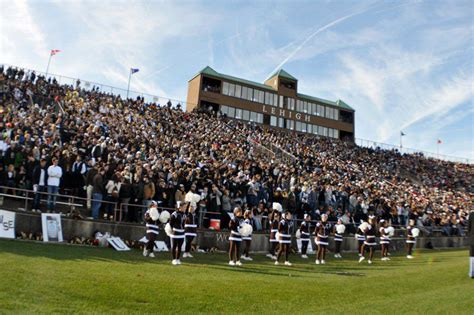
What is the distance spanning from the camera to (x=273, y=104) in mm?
61469

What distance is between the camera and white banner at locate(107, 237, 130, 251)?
1590 cm

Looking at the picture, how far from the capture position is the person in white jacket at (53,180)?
15.8 m

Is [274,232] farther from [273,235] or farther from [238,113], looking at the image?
[238,113]

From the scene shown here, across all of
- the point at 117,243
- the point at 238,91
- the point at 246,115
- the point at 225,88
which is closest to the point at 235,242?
the point at 117,243

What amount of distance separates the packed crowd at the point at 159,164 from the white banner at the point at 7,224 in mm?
1140

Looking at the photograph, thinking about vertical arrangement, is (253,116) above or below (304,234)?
above

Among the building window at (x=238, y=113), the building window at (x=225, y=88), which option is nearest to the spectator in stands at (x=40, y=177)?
the building window at (x=238, y=113)

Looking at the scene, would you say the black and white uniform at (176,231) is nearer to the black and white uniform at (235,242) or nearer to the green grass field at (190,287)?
the green grass field at (190,287)

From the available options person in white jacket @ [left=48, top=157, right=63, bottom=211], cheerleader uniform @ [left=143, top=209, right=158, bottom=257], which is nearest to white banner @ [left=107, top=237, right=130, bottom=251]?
cheerleader uniform @ [left=143, top=209, right=158, bottom=257]

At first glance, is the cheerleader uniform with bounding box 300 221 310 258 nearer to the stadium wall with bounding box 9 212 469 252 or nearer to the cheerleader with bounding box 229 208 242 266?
the stadium wall with bounding box 9 212 469 252

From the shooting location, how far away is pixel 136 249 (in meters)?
16.7

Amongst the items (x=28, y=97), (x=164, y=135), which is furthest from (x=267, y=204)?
(x=28, y=97)

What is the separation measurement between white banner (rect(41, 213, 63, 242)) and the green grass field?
0.94 metres

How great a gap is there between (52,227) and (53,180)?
6.21 feet
